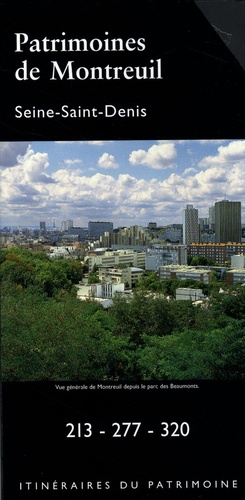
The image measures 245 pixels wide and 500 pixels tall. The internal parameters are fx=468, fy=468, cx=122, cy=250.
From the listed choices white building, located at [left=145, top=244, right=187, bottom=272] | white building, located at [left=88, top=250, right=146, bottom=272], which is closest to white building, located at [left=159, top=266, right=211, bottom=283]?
white building, located at [left=145, top=244, right=187, bottom=272]

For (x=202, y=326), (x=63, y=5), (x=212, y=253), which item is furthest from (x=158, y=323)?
(x=63, y=5)

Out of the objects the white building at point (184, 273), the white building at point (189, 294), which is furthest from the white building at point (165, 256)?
the white building at point (189, 294)

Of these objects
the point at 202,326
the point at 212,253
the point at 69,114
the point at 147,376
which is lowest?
the point at 147,376

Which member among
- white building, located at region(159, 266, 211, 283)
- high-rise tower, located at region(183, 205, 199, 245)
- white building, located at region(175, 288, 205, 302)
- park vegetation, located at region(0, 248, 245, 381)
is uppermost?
high-rise tower, located at region(183, 205, 199, 245)

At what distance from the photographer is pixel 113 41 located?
2.95m

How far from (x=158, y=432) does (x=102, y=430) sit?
0.36 meters

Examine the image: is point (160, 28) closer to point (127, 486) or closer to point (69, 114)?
point (69, 114)

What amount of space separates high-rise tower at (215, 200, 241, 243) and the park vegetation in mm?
290

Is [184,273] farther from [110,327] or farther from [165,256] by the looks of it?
[110,327]

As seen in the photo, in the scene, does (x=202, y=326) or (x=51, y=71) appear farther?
(x=202, y=326)

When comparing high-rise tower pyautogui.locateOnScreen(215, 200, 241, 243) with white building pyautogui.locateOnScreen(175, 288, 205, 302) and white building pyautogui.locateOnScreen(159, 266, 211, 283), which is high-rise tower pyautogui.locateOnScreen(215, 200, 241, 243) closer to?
white building pyautogui.locateOnScreen(159, 266, 211, 283)

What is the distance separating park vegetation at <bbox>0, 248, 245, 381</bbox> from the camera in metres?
3.20

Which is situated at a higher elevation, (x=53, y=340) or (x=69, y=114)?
(x=69, y=114)

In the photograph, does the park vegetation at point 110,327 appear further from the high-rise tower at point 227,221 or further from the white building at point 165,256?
the high-rise tower at point 227,221
